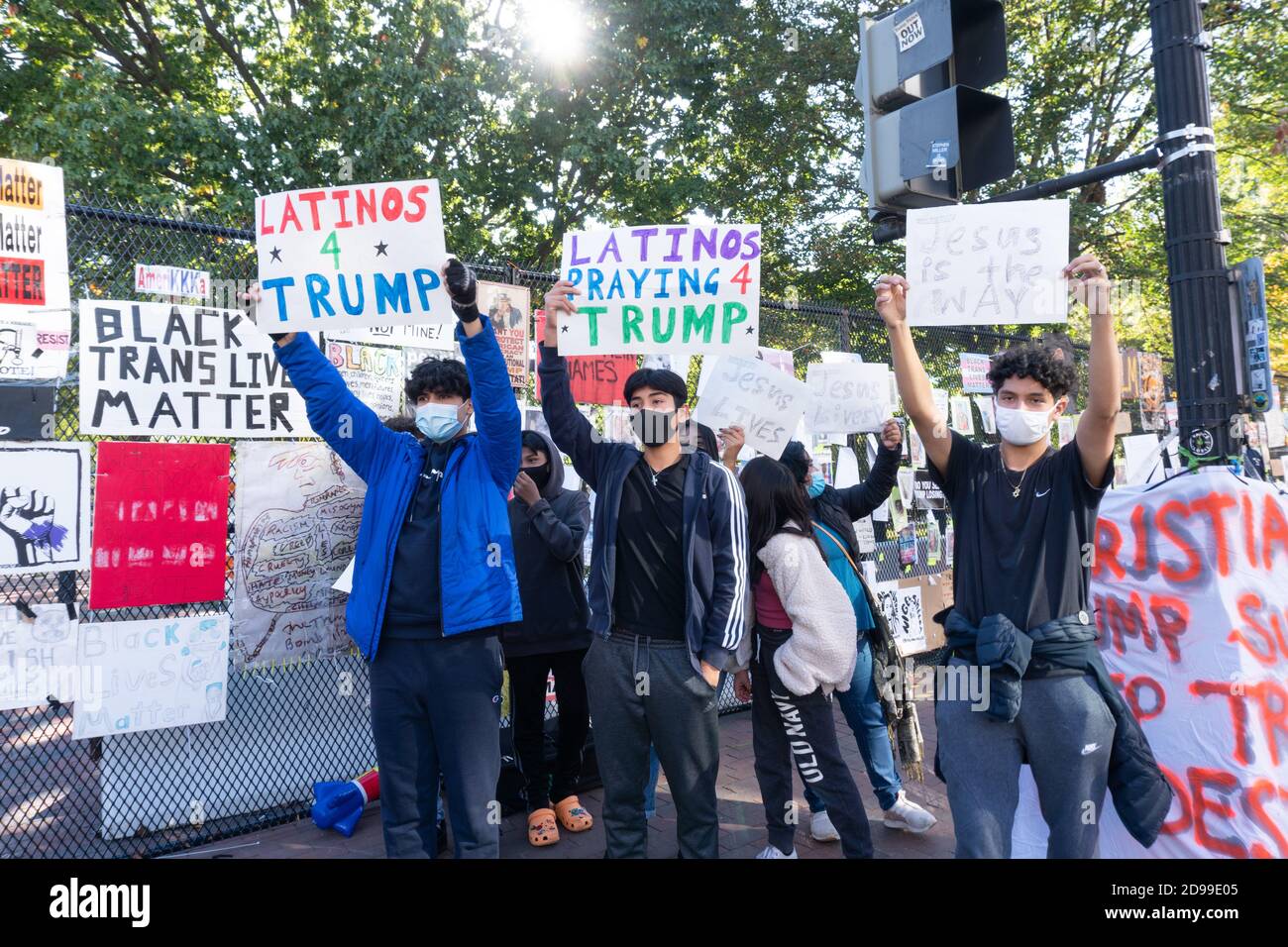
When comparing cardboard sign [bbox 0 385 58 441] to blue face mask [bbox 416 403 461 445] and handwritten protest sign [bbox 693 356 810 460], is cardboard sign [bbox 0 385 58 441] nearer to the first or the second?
blue face mask [bbox 416 403 461 445]

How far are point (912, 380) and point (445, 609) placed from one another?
1853mm

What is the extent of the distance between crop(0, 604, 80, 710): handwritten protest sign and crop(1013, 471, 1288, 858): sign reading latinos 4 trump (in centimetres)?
417

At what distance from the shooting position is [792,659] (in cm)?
355

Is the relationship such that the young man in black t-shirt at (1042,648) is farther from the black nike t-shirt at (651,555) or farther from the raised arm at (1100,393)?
the black nike t-shirt at (651,555)

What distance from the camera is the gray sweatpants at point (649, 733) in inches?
124

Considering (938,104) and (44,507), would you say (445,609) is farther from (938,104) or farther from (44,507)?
(938,104)

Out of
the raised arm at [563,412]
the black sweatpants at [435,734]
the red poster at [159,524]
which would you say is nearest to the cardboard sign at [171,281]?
the red poster at [159,524]

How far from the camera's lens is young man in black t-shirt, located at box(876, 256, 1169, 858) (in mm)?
2467

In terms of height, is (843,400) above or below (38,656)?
above

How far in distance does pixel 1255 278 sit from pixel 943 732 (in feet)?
7.84

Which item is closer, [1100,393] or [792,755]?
[1100,393]

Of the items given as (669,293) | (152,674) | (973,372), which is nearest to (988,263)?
(669,293)

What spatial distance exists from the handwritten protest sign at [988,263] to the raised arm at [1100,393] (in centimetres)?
42
